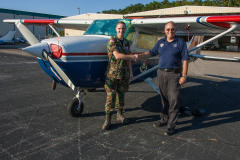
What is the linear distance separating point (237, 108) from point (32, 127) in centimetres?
463

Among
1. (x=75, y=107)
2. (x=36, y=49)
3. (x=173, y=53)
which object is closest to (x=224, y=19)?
(x=173, y=53)

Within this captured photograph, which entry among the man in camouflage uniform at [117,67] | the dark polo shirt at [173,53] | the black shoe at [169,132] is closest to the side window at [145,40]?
the man in camouflage uniform at [117,67]

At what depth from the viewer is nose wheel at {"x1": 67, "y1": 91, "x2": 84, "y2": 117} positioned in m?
3.62

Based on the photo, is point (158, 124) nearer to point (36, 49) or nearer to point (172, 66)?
point (172, 66)

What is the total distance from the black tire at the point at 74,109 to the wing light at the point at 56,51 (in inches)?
40.6

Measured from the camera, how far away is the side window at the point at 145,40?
4297 millimetres

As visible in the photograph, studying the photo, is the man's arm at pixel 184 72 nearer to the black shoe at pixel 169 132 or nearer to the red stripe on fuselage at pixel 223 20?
the black shoe at pixel 169 132

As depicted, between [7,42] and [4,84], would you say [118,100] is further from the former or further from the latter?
[7,42]

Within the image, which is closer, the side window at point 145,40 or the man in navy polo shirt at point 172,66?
the man in navy polo shirt at point 172,66

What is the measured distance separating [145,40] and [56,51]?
232cm

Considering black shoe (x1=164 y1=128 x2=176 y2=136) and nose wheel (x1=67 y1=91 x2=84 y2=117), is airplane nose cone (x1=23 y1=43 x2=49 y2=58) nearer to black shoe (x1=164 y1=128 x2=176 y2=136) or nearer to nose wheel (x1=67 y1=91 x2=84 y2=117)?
nose wheel (x1=67 y1=91 x2=84 y2=117)

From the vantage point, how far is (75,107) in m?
3.71

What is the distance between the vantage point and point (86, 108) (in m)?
4.25

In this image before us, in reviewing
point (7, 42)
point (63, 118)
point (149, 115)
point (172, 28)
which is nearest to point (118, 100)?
point (149, 115)
